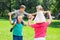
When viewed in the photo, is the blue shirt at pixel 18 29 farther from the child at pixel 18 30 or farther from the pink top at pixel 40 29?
the pink top at pixel 40 29

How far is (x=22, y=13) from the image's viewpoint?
8.75 m

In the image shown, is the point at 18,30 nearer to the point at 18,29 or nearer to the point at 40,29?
the point at 18,29

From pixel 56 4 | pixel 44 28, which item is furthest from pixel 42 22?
pixel 56 4

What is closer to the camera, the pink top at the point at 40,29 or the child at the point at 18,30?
the pink top at the point at 40,29

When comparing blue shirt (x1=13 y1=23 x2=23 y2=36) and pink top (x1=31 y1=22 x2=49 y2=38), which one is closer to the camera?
pink top (x1=31 y1=22 x2=49 y2=38)

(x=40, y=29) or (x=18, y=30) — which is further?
(x=18, y=30)

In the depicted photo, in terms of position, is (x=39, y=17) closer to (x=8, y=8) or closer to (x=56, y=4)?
(x=56, y=4)

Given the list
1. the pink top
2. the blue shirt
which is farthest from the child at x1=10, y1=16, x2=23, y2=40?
the pink top

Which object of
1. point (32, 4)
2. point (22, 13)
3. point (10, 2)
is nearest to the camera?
point (22, 13)

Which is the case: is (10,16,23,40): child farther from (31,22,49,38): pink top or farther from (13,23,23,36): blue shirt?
(31,22,49,38): pink top

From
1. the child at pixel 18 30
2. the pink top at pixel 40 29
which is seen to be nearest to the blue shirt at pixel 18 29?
the child at pixel 18 30

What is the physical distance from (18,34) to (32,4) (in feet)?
194

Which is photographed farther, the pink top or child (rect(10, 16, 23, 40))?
child (rect(10, 16, 23, 40))

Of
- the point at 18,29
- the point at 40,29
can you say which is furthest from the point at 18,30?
the point at 40,29
